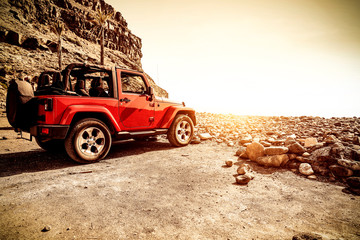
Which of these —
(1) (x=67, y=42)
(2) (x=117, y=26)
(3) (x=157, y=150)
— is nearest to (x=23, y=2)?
(1) (x=67, y=42)

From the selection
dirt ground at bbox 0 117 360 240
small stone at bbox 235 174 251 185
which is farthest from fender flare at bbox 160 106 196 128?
small stone at bbox 235 174 251 185

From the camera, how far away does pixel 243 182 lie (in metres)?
2.89

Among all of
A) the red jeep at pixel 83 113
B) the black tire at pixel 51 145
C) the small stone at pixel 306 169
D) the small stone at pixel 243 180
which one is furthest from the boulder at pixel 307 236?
the black tire at pixel 51 145

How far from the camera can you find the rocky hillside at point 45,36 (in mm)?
22469

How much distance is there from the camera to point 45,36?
114 feet

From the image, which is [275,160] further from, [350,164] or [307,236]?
[307,236]

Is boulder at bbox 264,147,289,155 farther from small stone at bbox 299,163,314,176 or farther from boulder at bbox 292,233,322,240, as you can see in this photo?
boulder at bbox 292,233,322,240

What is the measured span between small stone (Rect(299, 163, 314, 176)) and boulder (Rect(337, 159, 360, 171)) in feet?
1.51

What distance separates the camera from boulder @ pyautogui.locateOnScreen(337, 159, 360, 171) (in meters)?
2.94

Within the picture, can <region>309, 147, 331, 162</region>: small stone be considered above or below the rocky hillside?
below

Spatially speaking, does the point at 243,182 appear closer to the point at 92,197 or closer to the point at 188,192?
the point at 188,192

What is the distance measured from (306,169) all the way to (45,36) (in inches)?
1843

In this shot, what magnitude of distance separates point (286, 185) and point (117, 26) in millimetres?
80054

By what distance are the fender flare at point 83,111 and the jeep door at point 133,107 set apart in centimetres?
26
